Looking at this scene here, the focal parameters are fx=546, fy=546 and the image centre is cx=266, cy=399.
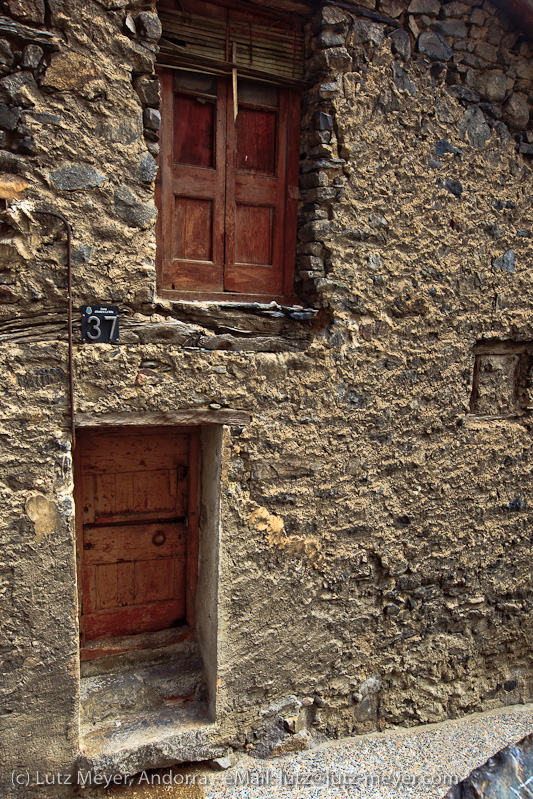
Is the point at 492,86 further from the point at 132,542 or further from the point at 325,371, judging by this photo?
the point at 132,542

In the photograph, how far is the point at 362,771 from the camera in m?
2.93

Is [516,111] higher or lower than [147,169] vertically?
higher

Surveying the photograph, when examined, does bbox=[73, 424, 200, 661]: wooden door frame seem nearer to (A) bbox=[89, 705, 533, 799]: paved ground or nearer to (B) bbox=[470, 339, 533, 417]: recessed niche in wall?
(A) bbox=[89, 705, 533, 799]: paved ground

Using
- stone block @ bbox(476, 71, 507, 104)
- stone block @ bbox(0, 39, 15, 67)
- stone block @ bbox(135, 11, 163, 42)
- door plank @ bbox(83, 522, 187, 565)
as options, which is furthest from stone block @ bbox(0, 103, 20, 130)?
stone block @ bbox(476, 71, 507, 104)

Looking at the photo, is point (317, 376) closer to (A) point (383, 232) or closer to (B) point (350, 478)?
(B) point (350, 478)

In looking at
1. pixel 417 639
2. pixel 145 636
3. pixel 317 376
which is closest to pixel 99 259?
pixel 317 376

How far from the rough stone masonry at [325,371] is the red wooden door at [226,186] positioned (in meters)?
0.14

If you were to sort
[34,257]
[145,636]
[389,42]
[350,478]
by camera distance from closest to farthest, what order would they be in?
[34,257] < [389,42] < [350,478] < [145,636]

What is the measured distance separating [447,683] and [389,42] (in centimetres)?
364

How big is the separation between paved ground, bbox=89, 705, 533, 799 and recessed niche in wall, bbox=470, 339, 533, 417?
1933 mm

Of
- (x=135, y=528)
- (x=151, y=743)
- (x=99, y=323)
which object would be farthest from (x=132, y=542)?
(x=99, y=323)

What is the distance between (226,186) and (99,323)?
1.00m

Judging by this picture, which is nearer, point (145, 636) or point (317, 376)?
point (317, 376)

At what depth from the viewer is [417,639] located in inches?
128
